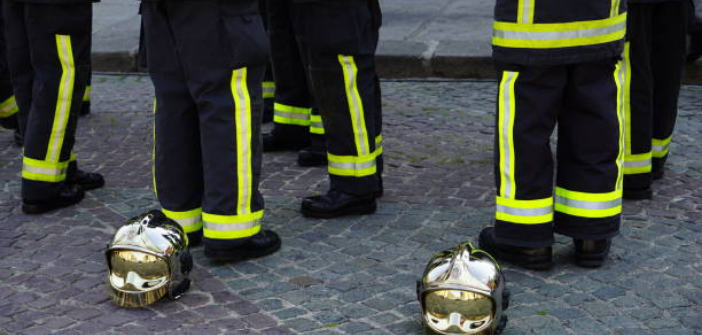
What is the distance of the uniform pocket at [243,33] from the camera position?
13.2 feet

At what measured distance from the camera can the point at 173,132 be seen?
4.27 metres

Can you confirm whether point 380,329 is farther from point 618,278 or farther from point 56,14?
point 56,14

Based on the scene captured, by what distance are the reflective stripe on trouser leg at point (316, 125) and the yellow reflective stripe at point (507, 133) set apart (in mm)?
1640

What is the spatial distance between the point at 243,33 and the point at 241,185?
2.04 ft

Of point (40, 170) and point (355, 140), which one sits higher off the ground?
point (355, 140)

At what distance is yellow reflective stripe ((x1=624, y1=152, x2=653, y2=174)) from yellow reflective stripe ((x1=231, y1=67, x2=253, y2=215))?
1.86 meters

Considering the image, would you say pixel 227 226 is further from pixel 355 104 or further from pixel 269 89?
pixel 269 89

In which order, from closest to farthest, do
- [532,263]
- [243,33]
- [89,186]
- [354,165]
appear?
[243,33] < [532,263] < [354,165] < [89,186]

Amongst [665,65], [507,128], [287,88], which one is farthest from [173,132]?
[665,65]

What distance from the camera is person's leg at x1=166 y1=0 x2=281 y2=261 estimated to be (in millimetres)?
4039

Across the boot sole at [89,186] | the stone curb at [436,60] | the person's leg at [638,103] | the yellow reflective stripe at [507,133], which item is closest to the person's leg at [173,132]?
the boot sole at [89,186]

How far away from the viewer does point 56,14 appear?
482cm

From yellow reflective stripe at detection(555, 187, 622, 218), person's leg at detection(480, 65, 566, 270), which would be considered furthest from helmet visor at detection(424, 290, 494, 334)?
yellow reflective stripe at detection(555, 187, 622, 218)

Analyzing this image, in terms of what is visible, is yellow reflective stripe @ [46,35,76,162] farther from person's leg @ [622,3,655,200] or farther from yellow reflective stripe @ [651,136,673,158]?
yellow reflective stripe @ [651,136,673,158]
